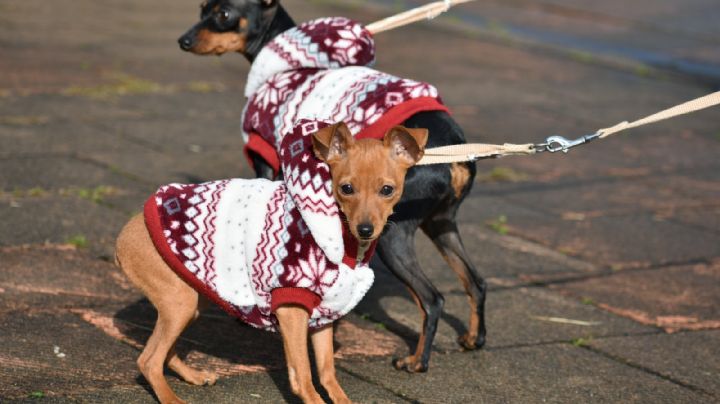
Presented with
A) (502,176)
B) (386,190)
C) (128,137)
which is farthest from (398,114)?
(128,137)

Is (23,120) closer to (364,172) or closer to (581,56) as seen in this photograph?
(364,172)

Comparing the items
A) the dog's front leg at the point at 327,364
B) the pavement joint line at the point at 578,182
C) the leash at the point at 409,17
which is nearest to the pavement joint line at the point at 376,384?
the dog's front leg at the point at 327,364

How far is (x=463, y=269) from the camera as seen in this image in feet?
18.7

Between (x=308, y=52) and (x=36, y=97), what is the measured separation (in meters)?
5.14

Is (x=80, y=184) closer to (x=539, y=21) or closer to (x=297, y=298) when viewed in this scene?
(x=297, y=298)

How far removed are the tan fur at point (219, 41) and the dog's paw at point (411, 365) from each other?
2446 mm

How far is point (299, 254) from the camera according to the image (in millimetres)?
4312

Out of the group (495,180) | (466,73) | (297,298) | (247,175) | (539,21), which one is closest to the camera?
(297,298)

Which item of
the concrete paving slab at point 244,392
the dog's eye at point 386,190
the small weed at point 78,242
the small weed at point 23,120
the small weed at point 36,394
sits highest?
the dog's eye at point 386,190

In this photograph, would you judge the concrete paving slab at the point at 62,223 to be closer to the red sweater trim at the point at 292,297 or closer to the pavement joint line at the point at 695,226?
the red sweater trim at the point at 292,297

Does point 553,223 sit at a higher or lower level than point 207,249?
lower

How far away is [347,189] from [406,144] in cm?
31

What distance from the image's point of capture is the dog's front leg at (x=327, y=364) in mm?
4613

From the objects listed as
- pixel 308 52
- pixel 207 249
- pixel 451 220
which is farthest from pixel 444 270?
pixel 207 249
